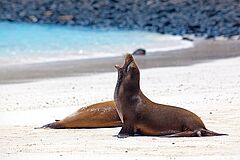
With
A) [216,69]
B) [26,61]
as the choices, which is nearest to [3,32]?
[26,61]

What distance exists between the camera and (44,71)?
47.8 feet

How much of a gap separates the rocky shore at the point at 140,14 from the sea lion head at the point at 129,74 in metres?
17.7

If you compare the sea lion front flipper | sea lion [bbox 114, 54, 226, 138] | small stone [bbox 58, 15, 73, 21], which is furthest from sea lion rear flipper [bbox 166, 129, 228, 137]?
small stone [bbox 58, 15, 73, 21]

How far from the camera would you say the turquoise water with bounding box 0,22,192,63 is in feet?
60.3

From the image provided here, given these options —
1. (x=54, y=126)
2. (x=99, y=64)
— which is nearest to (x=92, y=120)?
(x=54, y=126)

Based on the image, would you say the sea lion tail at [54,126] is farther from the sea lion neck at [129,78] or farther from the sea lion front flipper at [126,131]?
the sea lion front flipper at [126,131]

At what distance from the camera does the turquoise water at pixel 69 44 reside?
60.3 feet

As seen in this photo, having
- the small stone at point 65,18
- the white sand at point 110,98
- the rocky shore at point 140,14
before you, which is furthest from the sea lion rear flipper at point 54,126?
the small stone at point 65,18

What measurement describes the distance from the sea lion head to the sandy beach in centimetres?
46

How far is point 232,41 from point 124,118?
15804 mm

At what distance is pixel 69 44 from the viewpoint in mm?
21703

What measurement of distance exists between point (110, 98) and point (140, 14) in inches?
951

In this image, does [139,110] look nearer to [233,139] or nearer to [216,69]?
[233,139]

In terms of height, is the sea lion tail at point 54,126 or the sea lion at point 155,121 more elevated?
the sea lion at point 155,121
